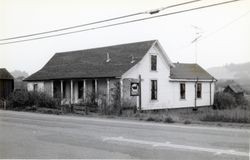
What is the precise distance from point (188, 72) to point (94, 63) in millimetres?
8712

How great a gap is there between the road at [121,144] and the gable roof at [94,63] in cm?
1456

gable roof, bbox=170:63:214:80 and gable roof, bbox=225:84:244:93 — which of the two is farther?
gable roof, bbox=225:84:244:93

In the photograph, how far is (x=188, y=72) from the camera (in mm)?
34875

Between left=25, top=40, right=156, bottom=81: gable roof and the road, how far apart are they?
1456cm

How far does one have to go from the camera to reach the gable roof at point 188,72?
108 ft

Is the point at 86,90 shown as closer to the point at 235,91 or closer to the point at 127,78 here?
the point at 127,78

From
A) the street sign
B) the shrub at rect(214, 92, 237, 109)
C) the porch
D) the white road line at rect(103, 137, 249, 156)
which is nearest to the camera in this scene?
the white road line at rect(103, 137, 249, 156)

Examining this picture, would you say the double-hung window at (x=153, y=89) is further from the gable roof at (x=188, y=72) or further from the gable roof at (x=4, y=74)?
the gable roof at (x=4, y=74)

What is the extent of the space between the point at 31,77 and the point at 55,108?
33.8 feet

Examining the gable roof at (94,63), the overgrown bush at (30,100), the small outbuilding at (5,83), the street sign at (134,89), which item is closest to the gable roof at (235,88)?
the gable roof at (94,63)

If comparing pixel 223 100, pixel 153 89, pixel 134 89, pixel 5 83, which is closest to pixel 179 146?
pixel 134 89

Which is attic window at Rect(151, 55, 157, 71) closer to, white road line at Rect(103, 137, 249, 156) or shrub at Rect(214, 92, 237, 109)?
shrub at Rect(214, 92, 237, 109)

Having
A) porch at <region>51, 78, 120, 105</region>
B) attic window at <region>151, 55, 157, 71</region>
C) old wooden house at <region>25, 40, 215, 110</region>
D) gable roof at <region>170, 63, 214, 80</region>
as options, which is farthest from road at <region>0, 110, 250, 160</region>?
gable roof at <region>170, 63, 214, 80</region>

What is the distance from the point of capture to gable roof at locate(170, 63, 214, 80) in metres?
32.9
